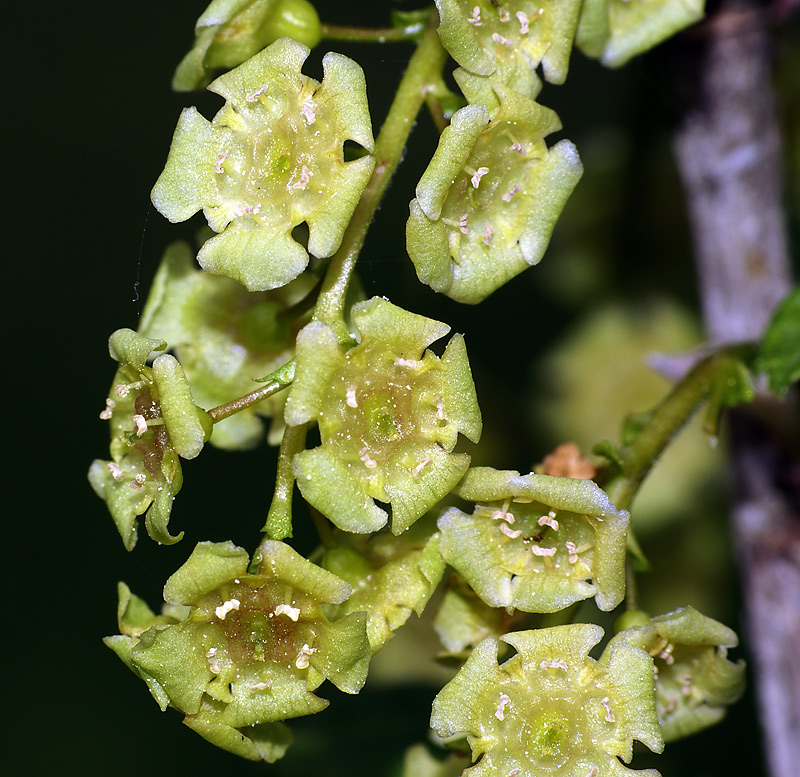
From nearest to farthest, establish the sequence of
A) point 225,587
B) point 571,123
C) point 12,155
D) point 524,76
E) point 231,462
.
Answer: point 225,587
point 524,76
point 231,462
point 571,123
point 12,155

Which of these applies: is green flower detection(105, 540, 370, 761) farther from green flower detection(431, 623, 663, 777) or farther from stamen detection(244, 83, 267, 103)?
stamen detection(244, 83, 267, 103)

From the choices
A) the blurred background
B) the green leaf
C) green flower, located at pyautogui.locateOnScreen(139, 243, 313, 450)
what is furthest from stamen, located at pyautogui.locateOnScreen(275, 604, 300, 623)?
the green leaf

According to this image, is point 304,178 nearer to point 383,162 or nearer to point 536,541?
point 383,162

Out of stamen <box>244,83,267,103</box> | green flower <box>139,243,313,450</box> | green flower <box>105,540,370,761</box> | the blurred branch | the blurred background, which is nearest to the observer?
green flower <box>105,540,370,761</box>

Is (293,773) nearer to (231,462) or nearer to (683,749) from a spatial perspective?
(683,749)

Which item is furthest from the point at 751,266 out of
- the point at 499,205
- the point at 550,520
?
the point at 550,520

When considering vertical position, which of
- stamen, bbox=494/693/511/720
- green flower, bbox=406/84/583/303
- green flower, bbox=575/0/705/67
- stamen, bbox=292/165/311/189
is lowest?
stamen, bbox=494/693/511/720

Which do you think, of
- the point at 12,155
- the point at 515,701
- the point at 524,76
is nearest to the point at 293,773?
the point at 515,701

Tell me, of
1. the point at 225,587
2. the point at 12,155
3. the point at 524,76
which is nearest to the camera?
the point at 225,587
